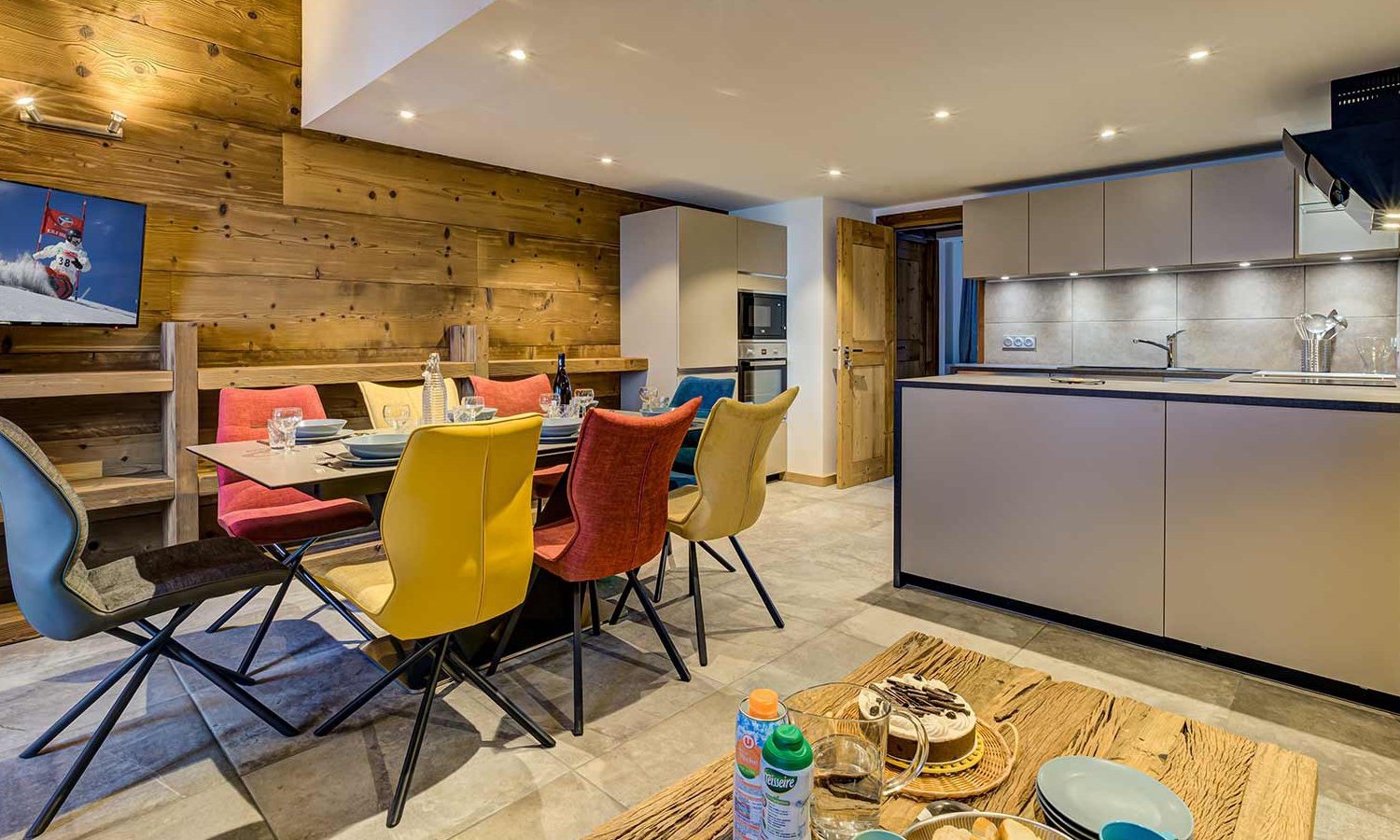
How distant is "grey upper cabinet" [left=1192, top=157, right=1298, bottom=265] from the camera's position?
4.10 metres

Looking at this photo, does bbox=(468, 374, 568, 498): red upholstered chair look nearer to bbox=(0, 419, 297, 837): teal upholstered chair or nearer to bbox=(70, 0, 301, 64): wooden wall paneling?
bbox=(0, 419, 297, 837): teal upholstered chair

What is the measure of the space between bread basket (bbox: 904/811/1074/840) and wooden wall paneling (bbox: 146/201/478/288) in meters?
4.05

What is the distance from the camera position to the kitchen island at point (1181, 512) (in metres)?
2.22

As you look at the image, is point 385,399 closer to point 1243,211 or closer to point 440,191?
point 440,191

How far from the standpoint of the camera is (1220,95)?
3352 millimetres

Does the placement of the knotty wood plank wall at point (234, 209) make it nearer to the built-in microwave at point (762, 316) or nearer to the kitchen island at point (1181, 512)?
the built-in microwave at point (762, 316)

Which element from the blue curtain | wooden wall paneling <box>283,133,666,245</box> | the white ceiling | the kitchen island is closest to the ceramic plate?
the kitchen island

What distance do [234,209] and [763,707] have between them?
4007 millimetres

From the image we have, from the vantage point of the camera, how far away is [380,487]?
81.8 inches

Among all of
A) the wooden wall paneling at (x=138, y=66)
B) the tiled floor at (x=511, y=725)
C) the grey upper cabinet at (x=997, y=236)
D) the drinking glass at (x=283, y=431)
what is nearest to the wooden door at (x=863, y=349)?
the grey upper cabinet at (x=997, y=236)

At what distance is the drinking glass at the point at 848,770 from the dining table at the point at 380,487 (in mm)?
1171

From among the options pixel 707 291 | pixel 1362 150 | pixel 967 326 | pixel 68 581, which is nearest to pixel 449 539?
pixel 68 581

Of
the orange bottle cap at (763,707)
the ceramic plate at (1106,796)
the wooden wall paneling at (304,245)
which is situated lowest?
the ceramic plate at (1106,796)

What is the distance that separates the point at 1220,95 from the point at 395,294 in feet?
14.4
